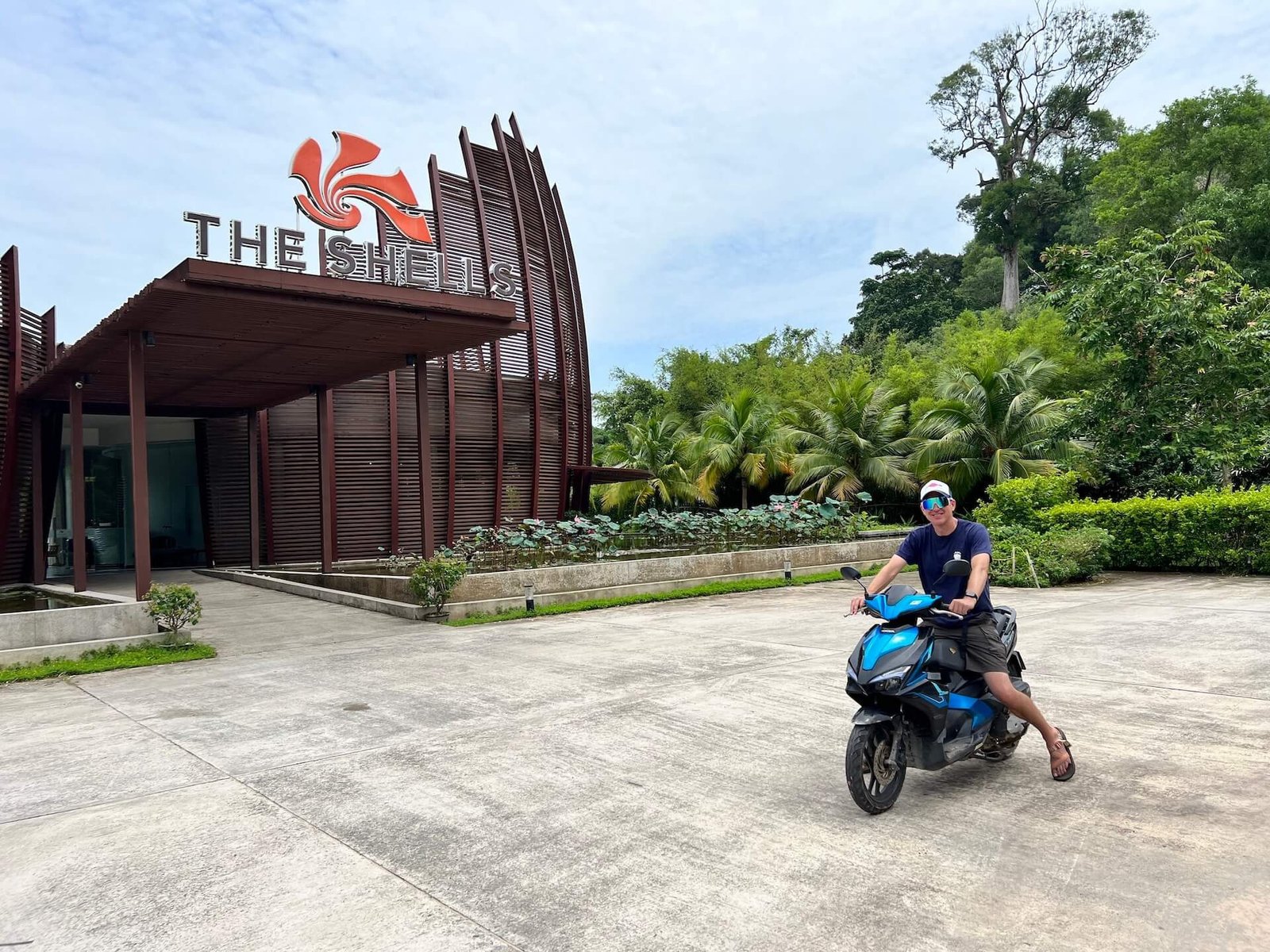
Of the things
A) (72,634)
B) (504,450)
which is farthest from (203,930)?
(504,450)

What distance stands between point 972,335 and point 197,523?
943 inches

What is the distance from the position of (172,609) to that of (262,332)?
13.2 ft

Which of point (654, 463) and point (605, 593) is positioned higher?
point (654, 463)

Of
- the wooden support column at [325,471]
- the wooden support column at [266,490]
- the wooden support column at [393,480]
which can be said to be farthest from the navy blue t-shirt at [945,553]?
the wooden support column at [266,490]

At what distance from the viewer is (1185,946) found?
115 inches

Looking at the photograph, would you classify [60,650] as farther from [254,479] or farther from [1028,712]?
[1028,712]

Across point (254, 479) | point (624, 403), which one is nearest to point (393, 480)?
point (254, 479)

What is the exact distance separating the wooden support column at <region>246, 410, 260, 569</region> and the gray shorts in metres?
16.3

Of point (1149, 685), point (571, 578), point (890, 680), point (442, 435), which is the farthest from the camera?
point (442, 435)

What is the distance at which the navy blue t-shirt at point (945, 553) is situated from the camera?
4492 millimetres

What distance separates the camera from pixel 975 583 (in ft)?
14.2

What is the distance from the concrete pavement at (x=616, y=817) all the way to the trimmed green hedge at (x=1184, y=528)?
23.9 feet

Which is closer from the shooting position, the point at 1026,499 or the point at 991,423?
the point at 1026,499

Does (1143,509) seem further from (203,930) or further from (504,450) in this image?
(203,930)
